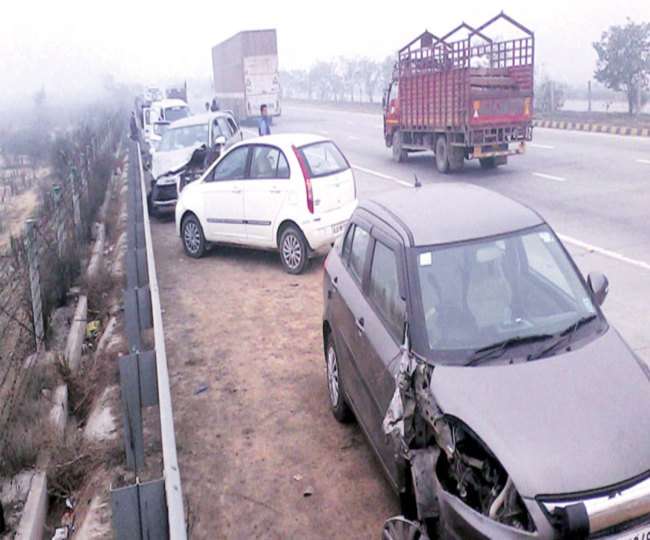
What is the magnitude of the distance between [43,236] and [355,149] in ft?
54.8

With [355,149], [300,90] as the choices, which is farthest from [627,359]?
[300,90]

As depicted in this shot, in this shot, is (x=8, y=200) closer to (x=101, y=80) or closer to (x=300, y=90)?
(x=101, y=80)

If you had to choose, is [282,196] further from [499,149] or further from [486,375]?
[499,149]

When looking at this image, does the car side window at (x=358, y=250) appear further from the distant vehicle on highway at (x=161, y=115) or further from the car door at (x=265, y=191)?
the distant vehicle on highway at (x=161, y=115)

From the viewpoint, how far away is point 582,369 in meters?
3.72

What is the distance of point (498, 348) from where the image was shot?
12.8ft

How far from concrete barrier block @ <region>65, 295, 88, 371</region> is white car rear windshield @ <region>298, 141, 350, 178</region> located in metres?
3.35

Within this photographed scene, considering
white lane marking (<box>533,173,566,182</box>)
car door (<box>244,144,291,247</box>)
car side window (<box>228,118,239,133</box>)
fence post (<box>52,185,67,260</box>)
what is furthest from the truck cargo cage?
fence post (<box>52,185,67,260</box>)

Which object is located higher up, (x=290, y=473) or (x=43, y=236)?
(x=43, y=236)

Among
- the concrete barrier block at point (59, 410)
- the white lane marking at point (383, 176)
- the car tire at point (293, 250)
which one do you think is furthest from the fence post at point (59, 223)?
the white lane marking at point (383, 176)

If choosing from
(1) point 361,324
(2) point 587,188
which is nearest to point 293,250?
(1) point 361,324

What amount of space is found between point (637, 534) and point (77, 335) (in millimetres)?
6739

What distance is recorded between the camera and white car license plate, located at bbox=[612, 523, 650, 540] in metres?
2.92

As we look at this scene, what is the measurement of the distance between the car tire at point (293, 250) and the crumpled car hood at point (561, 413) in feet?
19.6
